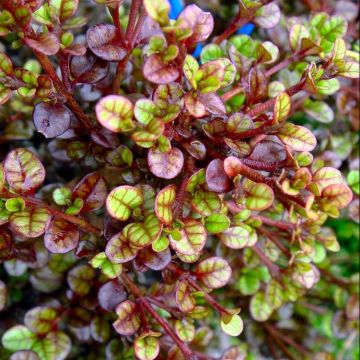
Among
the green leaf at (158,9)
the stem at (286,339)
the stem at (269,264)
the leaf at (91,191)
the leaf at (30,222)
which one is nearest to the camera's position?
the green leaf at (158,9)

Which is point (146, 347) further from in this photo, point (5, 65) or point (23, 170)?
point (5, 65)

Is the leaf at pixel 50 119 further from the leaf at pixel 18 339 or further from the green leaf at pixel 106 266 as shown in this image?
the leaf at pixel 18 339

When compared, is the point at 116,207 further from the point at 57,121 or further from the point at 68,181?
the point at 68,181

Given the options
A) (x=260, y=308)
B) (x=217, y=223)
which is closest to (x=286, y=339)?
(x=260, y=308)

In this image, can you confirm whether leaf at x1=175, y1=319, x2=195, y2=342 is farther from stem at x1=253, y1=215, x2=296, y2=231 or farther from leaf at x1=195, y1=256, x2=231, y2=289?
stem at x1=253, y1=215, x2=296, y2=231

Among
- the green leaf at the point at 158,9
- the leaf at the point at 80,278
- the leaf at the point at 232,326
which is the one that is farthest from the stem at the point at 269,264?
the green leaf at the point at 158,9

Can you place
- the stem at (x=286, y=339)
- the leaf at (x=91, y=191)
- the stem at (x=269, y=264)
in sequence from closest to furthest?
the leaf at (x=91, y=191)
the stem at (x=269, y=264)
the stem at (x=286, y=339)

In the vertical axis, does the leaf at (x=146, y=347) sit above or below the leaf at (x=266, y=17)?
below
